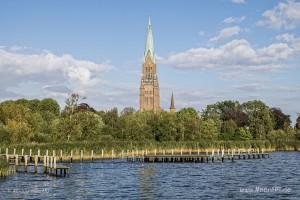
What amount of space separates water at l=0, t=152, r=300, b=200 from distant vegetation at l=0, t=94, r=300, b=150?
1149 inches

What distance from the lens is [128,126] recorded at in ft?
394

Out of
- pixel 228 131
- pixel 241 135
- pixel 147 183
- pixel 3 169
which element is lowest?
pixel 147 183

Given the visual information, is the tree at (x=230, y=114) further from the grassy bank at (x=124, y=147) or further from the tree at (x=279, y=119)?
the grassy bank at (x=124, y=147)

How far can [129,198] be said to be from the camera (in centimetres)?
4250

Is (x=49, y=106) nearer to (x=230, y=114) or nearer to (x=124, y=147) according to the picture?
(x=230, y=114)

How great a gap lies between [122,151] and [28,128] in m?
17.5

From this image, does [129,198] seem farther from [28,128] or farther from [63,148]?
[28,128]

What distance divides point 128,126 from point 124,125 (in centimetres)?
452

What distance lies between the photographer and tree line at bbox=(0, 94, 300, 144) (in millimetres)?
98750

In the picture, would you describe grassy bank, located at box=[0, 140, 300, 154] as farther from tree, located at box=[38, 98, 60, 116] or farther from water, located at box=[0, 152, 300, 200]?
tree, located at box=[38, 98, 60, 116]

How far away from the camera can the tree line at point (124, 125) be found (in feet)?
324

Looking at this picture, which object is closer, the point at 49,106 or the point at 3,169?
the point at 3,169

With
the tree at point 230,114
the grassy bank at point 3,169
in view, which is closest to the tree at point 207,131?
the tree at point 230,114

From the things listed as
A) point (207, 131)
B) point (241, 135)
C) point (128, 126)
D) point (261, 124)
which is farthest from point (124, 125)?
point (261, 124)
